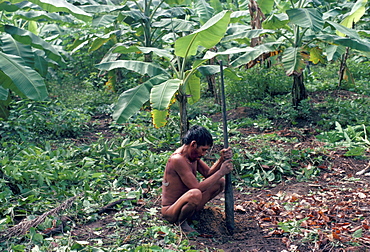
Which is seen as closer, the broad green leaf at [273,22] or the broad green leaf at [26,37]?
the broad green leaf at [26,37]

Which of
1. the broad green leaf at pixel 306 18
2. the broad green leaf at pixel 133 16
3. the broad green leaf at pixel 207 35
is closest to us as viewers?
the broad green leaf at pixel 207 35

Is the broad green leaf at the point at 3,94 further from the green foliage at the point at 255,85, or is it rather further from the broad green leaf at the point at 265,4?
the broad green leaf at the point at 265,4

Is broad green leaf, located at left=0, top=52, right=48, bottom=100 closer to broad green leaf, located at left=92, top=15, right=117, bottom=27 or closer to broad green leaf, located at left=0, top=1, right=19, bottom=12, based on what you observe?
broad green leaf, located at left=0, top=1, right=19, bottom=12

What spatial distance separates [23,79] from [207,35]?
237 cm

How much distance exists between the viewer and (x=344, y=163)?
18.3 feet

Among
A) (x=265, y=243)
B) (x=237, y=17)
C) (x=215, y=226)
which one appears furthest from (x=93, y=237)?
(x=237, y=17)

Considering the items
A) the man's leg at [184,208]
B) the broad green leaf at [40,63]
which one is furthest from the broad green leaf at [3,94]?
the man's leg at [184,208]

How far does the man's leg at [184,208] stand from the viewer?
3764 mm

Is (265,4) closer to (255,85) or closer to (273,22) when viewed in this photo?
(273,22)

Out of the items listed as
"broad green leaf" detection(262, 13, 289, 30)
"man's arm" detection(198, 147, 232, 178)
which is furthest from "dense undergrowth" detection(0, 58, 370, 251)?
"broad green leaf" detection(262, 13, 289, 30)

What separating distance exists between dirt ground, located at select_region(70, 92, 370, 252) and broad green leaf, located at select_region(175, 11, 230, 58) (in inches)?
77.9

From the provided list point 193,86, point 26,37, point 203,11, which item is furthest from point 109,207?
point 203,11

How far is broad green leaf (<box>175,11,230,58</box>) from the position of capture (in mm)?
4754

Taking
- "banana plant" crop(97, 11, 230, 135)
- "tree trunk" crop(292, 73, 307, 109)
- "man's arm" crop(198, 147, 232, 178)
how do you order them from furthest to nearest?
"tree trunk" crop(292, 73, 307, 109) → "banana plant" crop(97, 11, 230, 135) → "man's arm" crop(198, 147, 232, 178)
